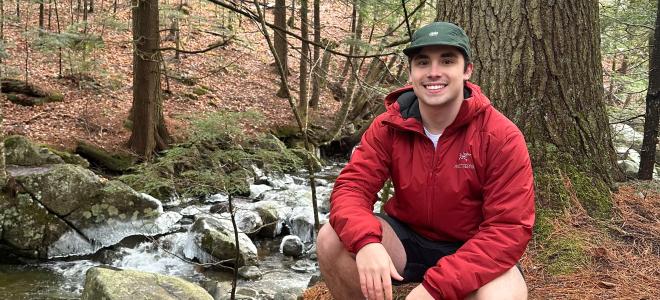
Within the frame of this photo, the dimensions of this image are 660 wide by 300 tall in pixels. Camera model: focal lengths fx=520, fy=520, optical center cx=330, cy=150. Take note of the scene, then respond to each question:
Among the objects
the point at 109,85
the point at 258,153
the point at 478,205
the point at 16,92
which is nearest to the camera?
the point at 478,205

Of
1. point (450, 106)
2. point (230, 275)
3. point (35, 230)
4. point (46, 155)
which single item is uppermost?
point (450, 106)

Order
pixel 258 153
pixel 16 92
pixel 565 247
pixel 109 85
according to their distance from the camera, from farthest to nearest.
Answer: pixel 109 85, pixel 16 92, pixel 258 153, pixel 565 247

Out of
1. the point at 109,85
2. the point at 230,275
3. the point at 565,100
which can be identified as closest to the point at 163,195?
the point at 230,275

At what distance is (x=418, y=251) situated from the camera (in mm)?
2564

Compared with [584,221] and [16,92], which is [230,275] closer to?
[584,221]

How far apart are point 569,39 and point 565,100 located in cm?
42

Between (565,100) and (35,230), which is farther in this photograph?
(35,230)

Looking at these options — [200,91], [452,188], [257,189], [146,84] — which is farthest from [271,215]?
[200,91]

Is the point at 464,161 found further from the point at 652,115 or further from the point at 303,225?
the point at 303,225

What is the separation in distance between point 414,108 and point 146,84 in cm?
843

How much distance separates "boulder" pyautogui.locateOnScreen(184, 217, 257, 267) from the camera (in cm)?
690

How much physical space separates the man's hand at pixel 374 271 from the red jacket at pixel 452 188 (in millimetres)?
51

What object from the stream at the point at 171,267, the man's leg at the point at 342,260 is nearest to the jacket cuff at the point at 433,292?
the man's leg at the point at 342,260

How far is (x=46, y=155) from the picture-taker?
8219 mm
